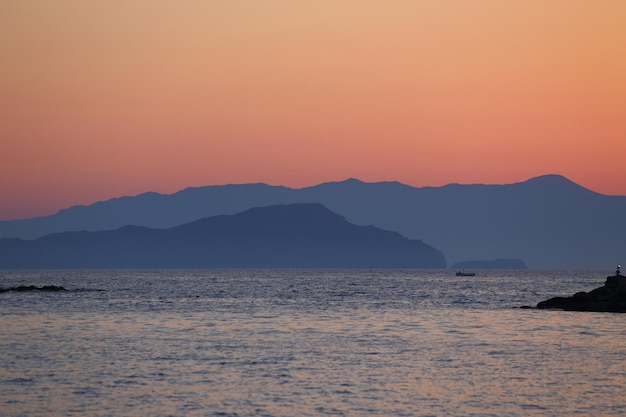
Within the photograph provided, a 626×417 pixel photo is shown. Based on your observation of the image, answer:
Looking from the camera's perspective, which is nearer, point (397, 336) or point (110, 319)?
point (397, 336)

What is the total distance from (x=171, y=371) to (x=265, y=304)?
2416 inches

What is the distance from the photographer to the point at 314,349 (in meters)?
54.0

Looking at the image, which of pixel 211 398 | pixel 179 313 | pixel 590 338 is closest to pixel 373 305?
pixel 179 313

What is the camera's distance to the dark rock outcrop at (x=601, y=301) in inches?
3561

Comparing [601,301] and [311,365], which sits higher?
[601,301]

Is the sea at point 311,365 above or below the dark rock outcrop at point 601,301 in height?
below

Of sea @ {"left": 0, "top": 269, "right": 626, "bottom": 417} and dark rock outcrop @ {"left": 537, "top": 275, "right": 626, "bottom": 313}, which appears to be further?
dark rock outcrop @ {"left": 537, "top": 275, "right": 626, "bottom": 313}

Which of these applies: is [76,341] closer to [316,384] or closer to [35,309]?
[316,384]

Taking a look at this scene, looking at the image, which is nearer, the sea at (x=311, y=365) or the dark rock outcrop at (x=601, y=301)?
the sea at (x=311, y=365)

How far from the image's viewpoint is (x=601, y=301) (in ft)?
303

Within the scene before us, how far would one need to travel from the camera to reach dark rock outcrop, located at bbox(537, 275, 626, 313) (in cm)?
9044

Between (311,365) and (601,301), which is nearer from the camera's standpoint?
(311,365)

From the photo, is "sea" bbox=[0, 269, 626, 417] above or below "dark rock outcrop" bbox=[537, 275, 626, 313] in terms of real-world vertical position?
below

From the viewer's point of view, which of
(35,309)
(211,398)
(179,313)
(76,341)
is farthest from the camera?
(35,309)
